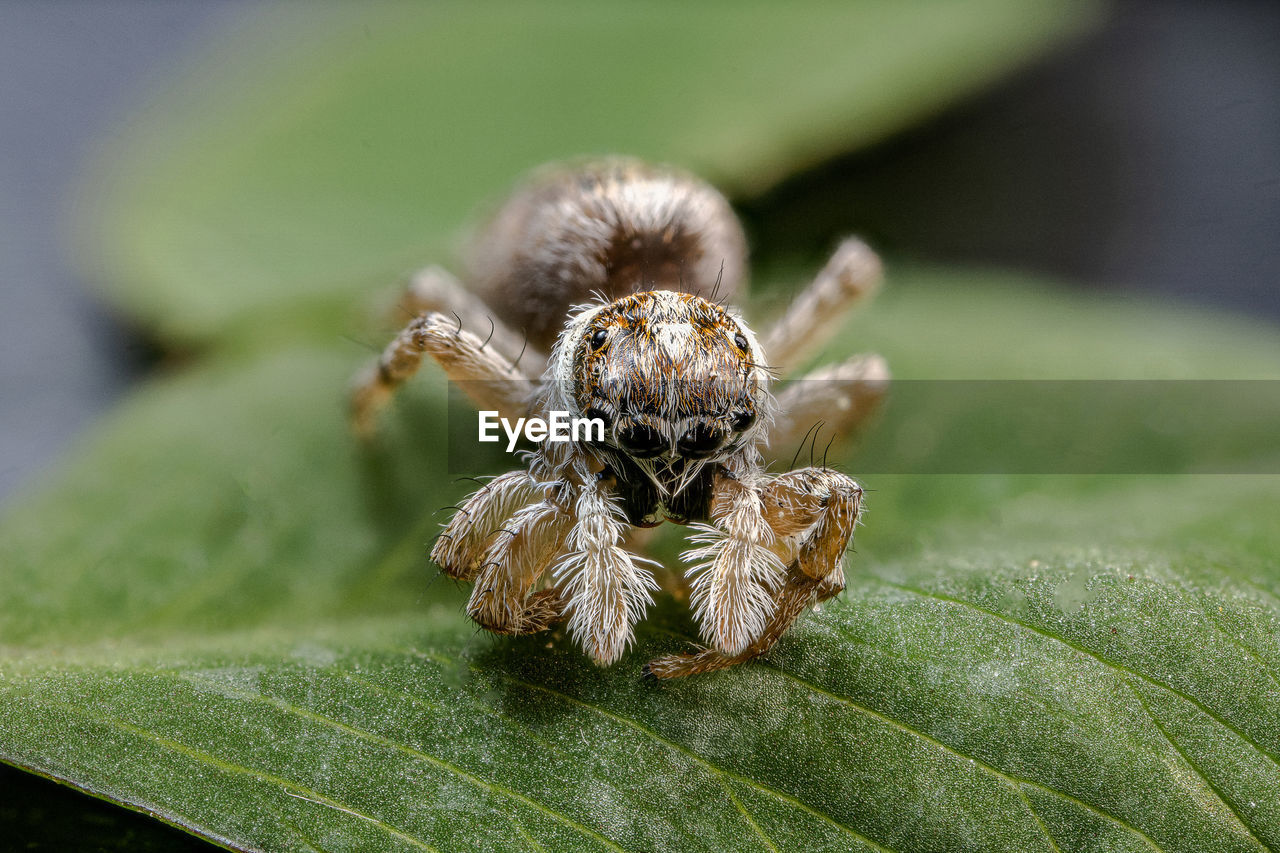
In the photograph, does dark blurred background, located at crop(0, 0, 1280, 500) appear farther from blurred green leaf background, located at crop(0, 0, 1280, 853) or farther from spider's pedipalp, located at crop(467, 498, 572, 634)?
spider's pedipalp, located at crop(467, 498, 572, 634)

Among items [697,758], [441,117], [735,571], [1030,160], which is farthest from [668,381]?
[1030,160]

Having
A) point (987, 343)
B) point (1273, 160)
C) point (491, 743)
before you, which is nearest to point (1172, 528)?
point (987, 343)

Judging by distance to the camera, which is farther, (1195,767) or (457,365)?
(457,365)

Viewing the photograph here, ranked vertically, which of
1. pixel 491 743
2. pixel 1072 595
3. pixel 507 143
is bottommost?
pixel 491 743

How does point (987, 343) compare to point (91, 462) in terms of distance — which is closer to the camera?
point (91, 462)

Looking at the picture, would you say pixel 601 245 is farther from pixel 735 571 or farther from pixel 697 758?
pixel 697 758

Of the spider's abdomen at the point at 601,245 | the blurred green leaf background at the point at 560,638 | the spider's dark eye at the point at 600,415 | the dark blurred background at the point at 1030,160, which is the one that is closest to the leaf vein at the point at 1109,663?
the blurred green leaf background at the point at 560,638

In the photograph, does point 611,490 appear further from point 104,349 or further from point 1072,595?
point 104,349

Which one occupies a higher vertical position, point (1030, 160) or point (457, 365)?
point (1030, 160)
